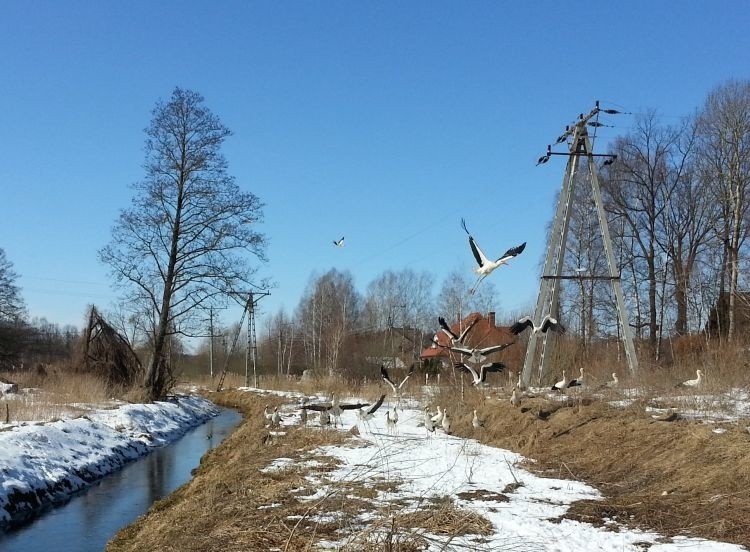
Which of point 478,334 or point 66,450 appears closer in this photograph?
point 66,450

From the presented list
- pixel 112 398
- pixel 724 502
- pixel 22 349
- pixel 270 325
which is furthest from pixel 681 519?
pixel 270 325

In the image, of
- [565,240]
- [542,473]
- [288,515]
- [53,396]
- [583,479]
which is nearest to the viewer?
[288,515]

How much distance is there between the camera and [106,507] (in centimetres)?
1130

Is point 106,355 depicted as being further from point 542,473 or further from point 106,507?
point 542,473

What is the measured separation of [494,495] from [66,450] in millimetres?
10022

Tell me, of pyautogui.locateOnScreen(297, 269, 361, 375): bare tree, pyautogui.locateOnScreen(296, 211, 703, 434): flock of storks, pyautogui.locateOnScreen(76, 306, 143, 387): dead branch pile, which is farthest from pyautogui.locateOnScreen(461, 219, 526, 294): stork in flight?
pyautogui.locateOnScreen(297, 269, 361, 375): bare tree

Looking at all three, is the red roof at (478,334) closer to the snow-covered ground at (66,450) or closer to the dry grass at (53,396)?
the snow-covered ground at (66,450)

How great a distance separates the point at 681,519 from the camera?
6.42 m

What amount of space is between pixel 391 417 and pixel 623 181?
19.2 metres

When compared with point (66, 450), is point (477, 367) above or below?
above

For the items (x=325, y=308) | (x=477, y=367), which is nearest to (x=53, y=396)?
(x=477, y=367)

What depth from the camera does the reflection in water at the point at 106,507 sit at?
9109 millimetres

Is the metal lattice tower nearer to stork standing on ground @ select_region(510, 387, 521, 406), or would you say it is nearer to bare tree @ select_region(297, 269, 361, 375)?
stork standing on ground @ select_region(510, 387, 521, 406)

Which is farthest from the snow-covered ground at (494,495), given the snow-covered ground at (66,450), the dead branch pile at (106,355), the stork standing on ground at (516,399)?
the dead branch pile at (106,355)
